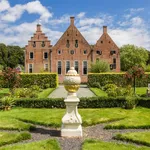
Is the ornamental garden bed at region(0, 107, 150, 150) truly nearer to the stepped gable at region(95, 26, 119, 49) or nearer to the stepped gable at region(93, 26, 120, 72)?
the stepped gable at region(93, 26, 120, 72)

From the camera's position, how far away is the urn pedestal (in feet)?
31.7

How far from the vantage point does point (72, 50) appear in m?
49.5

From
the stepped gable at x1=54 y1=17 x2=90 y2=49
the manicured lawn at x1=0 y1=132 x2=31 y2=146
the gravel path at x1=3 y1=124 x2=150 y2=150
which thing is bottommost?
the gravel path at x1=3 y1=124 x2=150 y2=150

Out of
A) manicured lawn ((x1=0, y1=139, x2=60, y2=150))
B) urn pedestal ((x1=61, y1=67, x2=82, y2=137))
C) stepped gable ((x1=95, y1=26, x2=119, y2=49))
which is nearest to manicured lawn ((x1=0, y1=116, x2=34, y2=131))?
urn pedestal ((x1=61, y1=67, x2=82, y2=137))

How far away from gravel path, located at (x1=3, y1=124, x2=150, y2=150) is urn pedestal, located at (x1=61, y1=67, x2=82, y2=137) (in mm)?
333

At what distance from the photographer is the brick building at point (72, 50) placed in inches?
1939

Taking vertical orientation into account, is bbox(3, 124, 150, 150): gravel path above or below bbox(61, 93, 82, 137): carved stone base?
below

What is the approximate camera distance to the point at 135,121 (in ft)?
40.1

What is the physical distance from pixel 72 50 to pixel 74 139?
134ft

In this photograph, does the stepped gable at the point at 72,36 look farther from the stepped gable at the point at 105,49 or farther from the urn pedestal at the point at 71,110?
the urn pedestal at the point at 71,110

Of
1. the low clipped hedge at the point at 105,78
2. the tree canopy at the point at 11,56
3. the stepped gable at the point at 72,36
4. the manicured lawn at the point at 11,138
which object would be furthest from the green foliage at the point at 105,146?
the tree canopy at the point at 11,56

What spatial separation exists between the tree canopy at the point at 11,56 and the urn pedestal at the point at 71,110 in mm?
81148

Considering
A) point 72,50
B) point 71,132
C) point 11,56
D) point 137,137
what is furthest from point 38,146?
point 11,56

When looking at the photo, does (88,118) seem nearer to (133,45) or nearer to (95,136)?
(95,136)
